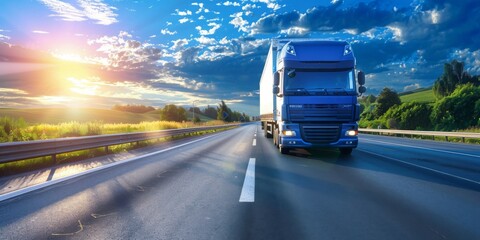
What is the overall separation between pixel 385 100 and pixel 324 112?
63630 millimetres

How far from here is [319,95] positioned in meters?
9.84

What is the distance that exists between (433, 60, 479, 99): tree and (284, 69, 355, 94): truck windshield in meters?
105

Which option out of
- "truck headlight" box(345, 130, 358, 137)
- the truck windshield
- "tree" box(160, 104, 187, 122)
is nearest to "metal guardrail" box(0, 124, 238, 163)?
the truck windshield

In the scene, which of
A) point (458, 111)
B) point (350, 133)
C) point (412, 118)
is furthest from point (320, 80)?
point (412, 118)

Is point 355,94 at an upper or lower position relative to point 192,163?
upper

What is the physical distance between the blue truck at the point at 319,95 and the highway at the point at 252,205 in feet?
7.24

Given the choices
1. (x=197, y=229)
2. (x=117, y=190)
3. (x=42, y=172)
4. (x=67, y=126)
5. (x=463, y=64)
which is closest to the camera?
(x=197, y=229)

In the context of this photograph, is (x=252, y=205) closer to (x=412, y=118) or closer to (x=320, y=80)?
(x=320, y=80)

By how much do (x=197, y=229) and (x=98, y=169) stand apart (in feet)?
18.0

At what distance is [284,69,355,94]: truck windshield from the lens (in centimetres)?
1000

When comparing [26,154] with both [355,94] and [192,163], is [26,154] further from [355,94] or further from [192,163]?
[355,94]

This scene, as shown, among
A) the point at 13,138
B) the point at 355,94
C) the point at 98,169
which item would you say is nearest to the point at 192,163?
the point at 98,169

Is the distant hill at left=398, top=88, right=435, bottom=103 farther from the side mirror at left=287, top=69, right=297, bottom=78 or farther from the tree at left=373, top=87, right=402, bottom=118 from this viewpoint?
the side mirror at left=287, top=69, right=297, bottom=78

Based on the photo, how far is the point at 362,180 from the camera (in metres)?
6.51
